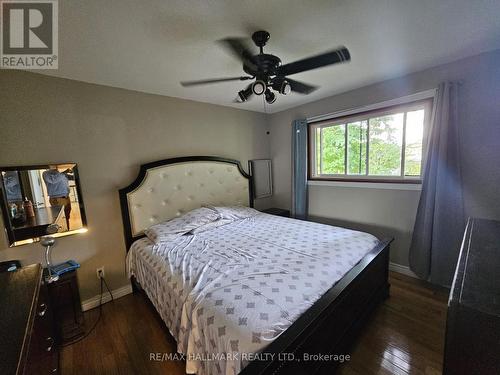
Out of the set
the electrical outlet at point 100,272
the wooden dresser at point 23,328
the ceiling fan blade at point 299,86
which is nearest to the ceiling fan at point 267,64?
the ceiling fan blade at point 299,86

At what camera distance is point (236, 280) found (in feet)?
4.45

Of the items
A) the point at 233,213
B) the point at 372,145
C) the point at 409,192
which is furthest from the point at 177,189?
the point at 409,192

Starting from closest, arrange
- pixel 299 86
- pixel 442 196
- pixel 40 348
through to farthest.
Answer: pixel 40 348 → pixel 299 86 → pixel 442 196

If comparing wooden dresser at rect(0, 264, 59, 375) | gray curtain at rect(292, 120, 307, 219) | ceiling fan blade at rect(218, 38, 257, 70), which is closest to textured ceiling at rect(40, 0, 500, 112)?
ceiling fan blade at rect(218, 38, 257, 70)

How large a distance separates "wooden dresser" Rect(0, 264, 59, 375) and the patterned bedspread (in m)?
0.64

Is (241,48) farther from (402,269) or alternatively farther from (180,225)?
(402,269)

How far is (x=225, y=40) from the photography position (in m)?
1.48

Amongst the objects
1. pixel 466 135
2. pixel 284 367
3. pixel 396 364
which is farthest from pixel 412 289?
pixel 284 367

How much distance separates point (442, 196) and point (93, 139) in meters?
3.44

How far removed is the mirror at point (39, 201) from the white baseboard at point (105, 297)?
2.37 feet

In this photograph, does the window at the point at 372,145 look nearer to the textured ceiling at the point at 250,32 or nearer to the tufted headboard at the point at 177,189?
the textured ceiling at the point at 250,32

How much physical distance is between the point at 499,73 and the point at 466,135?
0.52m

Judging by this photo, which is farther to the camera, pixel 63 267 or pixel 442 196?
pixel 442 196

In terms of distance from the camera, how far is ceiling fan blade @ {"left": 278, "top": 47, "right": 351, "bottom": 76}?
1235 mm
